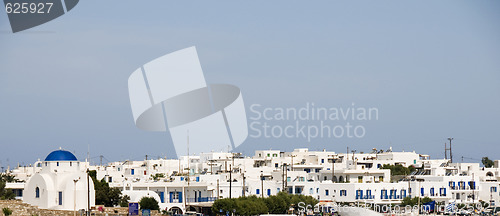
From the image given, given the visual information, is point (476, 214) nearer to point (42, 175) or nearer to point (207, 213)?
point (207, 213)

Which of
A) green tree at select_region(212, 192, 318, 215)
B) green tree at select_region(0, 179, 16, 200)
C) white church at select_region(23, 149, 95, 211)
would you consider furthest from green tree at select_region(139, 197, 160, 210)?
green tree at select_region(0, 179, 16, 200)

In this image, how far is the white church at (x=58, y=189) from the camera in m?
46.4

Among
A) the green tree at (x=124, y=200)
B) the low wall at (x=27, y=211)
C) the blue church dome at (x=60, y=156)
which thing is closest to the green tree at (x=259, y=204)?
the green tree at (x=124, y=200)

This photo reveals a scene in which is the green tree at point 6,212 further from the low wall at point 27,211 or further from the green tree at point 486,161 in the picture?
the green tree at point 486,161

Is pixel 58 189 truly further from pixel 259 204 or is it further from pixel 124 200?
pixel 259 204

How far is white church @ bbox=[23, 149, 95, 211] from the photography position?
46.4 m

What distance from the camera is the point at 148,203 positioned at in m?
52.2

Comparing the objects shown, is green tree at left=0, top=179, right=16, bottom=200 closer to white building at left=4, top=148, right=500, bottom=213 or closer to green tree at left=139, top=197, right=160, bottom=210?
white building at left=4, top=148, right=500, bottom=213

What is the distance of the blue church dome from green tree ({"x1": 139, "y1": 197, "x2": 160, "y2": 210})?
553 centimetres

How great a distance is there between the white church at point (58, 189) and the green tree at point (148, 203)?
5243 millimetres

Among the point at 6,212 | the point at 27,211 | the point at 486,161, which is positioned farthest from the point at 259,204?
the point at 486,161

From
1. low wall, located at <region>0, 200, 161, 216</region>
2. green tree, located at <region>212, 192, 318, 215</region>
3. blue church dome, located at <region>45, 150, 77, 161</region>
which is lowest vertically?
green tree, located at <region>212, 192, 318, 215</region>

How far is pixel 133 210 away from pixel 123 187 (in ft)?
50.9

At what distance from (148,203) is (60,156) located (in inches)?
263
